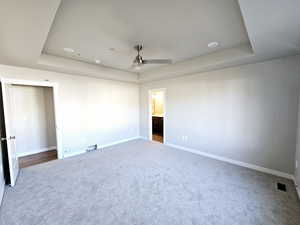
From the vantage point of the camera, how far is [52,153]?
4.20 meters

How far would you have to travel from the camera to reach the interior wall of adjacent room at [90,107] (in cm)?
365

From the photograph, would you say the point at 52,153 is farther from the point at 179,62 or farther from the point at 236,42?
the point at 236,42

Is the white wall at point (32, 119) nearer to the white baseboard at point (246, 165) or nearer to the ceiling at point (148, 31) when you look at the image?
the ceiling at point (148, 31)

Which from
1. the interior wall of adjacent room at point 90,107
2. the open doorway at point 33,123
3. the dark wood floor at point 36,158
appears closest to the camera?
the dark wood floor at point 36,158

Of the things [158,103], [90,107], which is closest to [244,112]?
[90,107]

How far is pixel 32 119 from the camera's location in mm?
4223

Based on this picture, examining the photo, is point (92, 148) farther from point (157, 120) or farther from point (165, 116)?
point (157, 120)

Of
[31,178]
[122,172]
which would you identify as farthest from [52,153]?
[122,172]

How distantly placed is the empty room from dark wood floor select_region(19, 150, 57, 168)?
0.20 ft

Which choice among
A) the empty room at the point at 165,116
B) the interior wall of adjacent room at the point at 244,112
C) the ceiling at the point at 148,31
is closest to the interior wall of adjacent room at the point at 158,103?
the empty room at the point at 165,116

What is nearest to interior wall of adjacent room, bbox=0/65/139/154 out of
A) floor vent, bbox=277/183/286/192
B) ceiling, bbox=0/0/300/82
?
ceiling, bbox=0/0/300/82

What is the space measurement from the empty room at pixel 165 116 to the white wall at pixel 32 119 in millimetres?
32

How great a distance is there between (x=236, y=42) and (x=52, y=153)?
5.64 metres

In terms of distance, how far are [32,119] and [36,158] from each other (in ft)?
4.11
